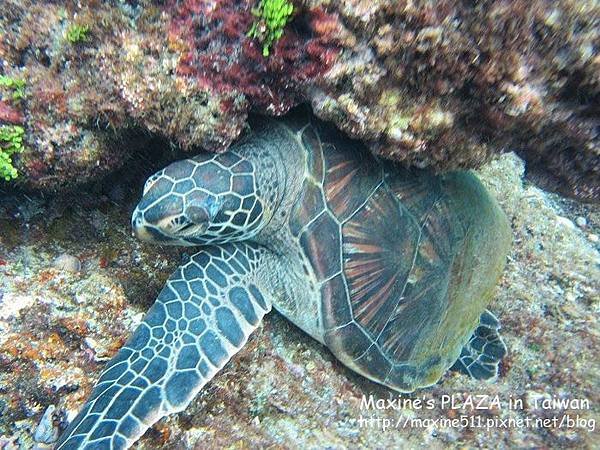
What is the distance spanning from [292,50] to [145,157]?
1.17 meters

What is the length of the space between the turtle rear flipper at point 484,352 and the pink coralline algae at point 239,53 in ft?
7.23

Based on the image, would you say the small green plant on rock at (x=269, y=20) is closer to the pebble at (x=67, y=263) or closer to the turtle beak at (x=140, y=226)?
the turtle beak at (x=140, y=226)

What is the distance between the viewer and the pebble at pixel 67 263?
6.66 feet

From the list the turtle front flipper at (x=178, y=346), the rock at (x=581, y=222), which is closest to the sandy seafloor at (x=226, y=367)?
the turtle front flipper at (x=178, y=346)

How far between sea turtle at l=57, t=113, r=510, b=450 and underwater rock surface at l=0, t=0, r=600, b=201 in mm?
348

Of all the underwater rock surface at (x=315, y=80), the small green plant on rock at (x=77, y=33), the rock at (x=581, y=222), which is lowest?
the rock at (x=581, y=222)

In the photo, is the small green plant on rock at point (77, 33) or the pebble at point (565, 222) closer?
the small green plant on rock at point (77, 33)

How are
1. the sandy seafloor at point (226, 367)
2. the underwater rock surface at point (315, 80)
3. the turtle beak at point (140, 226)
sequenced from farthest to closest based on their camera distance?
1. the turtle beak at point (140, 226)
2. the sandy seafloor at point (226, 367)
3. the underwater rock surface at point (315, 80)

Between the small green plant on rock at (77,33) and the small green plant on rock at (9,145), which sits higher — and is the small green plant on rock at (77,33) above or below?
above

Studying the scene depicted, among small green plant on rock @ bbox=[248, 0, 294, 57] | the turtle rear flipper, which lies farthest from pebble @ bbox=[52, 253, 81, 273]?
the turtle rear flipper

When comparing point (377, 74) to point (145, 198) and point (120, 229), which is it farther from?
point (120, 229)

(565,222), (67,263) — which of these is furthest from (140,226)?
(565,222)

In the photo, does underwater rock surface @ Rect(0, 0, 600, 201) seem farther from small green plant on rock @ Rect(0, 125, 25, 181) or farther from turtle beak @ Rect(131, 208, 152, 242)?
turtle beak @ Rect(131, 208, 152, 242)

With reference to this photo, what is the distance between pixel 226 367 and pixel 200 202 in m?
0.84
